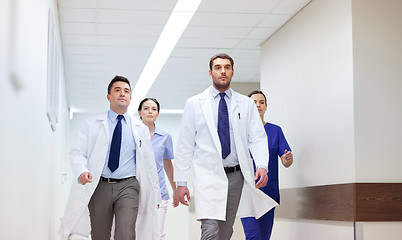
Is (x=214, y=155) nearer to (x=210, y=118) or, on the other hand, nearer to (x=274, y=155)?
(x=210, y=118)

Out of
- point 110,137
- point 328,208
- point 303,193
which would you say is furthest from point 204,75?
point 110,137

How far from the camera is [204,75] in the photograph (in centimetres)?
1064

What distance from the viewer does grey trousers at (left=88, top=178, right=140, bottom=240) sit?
443 centimetres

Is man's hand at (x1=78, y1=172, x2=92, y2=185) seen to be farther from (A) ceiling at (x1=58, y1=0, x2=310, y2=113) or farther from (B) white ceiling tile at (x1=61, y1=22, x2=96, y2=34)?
(B) white ceiling tile at (x1=61, y1=22, x2=96, y2=34)

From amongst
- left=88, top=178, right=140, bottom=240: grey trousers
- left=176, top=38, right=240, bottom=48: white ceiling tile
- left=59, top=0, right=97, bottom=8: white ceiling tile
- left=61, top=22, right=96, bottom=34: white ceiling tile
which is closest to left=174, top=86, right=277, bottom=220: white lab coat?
left=88, top=178, right=140, bottom=240: grey trousers

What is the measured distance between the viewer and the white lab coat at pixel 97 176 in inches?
175

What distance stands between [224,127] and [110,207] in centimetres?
104

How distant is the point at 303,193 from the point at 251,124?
7.34 ft

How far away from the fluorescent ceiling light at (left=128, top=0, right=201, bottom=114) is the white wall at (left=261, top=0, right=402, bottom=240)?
1.36m

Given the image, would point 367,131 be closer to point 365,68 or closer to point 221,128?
point 365,68

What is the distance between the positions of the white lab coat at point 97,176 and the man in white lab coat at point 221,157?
0.49m

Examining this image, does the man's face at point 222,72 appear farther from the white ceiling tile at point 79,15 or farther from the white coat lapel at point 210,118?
the white ceiling tile at point 79,15

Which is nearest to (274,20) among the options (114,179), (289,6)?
(289,6)

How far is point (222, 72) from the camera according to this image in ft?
14.2
